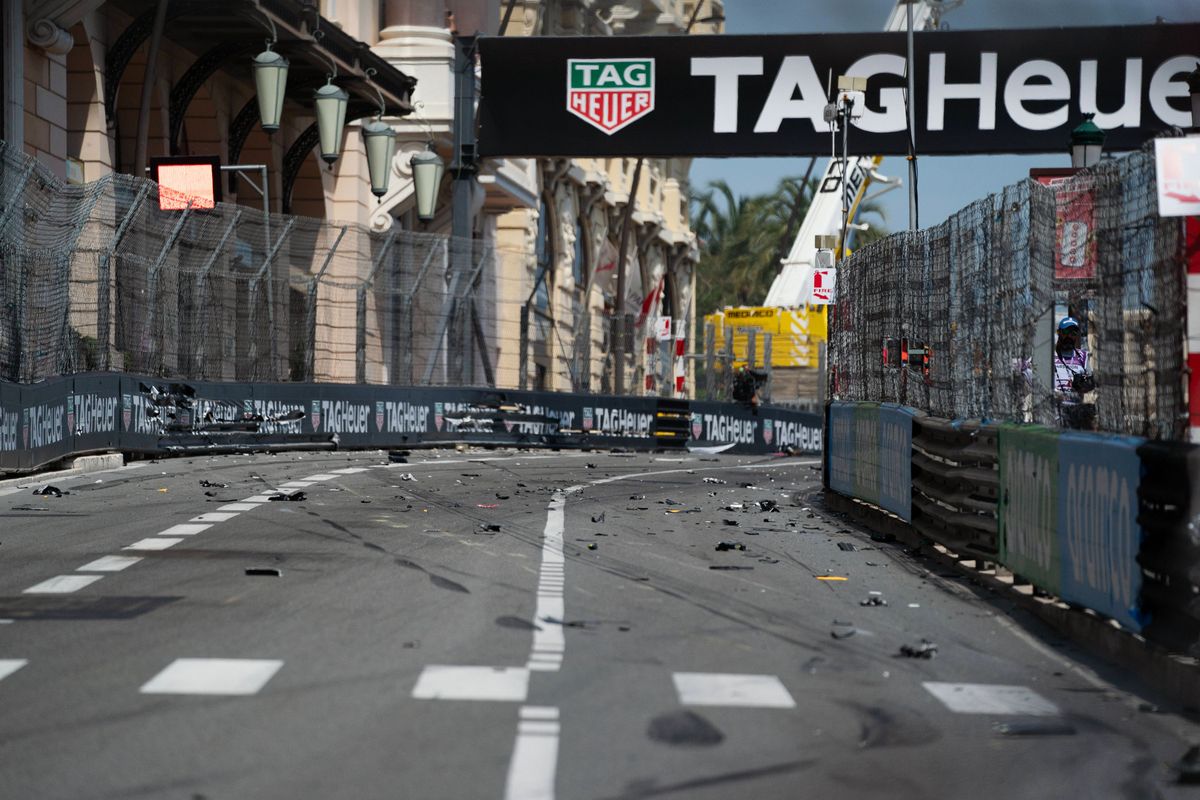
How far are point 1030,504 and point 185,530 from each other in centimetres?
603

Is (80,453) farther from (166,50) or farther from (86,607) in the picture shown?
(86,607)

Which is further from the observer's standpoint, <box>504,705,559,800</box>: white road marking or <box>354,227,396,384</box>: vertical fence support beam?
<box>354,227,396,384</box>: vertical fence support beam

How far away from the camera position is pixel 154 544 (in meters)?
12.4

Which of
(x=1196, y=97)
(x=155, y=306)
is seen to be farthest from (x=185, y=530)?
(x=155, y=306)

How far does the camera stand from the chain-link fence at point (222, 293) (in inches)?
802

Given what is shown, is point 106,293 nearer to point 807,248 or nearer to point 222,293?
point 222,293

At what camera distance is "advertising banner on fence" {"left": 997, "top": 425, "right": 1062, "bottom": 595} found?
9.95 meters

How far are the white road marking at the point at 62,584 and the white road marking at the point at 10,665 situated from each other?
219cm

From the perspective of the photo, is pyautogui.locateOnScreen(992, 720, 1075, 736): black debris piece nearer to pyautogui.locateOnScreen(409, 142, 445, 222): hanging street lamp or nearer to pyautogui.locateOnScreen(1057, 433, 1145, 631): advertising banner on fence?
pyautogui.locateOnScreen(1057, 433, 1145, 631): advertising banner on fence

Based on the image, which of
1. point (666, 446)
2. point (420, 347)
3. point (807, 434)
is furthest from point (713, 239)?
point (420, 347)

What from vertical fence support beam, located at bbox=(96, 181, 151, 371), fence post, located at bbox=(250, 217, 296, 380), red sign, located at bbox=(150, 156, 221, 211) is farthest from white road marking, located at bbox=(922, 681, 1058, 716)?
fence post, located at bbox=(250, 217, 296, 380)

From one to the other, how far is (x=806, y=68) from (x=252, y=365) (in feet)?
37.8

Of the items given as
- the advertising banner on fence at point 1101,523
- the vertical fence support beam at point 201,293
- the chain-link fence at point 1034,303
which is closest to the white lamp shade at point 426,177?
the vertical fence support beam at point 201,293

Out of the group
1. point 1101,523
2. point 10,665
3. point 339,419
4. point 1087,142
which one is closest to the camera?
point 10,665
